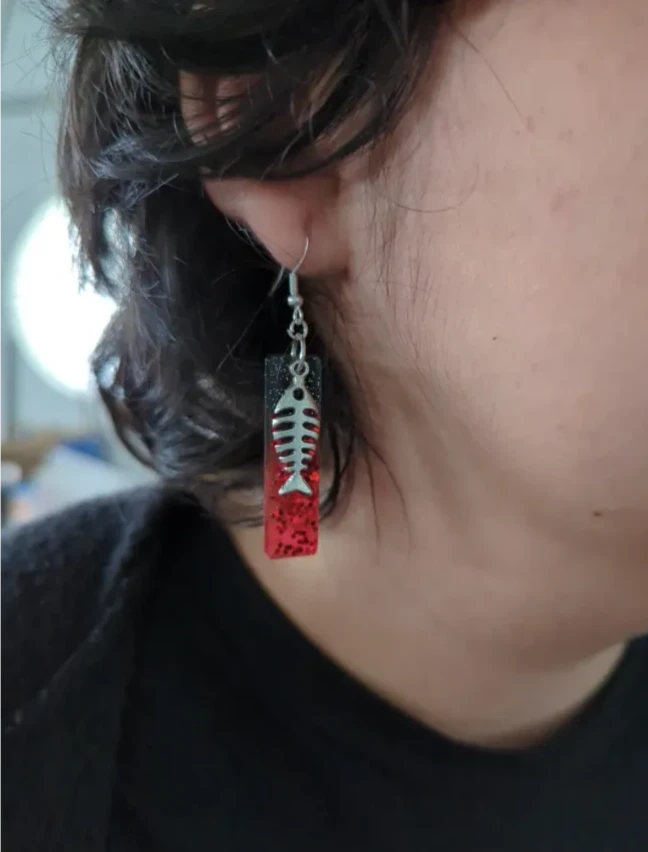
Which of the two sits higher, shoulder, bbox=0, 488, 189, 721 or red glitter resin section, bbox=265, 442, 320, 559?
red glitter resin section, bbox=265, 442, 320, 559

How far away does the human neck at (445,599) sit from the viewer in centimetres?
51

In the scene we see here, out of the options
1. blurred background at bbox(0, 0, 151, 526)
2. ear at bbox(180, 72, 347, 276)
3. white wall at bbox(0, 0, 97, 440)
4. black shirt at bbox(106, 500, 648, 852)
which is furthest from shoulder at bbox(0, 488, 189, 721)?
white wall at bbox(0, 0, 97, 440)

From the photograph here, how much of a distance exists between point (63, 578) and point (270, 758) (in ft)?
0.66

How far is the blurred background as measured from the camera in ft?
4.93

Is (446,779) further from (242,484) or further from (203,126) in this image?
(203,126)

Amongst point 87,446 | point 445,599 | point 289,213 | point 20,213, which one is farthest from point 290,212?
point 20,213

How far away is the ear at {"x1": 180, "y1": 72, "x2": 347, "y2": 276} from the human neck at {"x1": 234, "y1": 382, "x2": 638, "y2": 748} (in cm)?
13

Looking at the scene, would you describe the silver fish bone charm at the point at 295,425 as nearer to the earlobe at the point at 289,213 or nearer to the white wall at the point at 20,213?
the earlobe at the point at 289,213

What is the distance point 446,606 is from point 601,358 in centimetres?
23

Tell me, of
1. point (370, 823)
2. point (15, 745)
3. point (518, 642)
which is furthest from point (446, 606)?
point (15, 745)

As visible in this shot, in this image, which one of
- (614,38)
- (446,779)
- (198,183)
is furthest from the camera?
(446,779)

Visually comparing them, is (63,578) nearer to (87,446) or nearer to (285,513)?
(285,513)

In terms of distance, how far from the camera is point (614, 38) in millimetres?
353

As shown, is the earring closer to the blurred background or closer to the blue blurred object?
the blurred background
